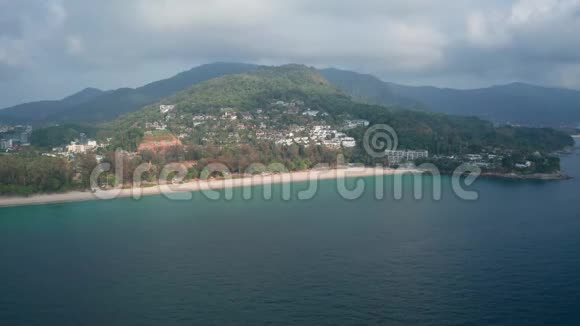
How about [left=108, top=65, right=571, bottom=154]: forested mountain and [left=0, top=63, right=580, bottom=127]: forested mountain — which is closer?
[left=108, top=65, right=571, bottom=154]: forested mountain

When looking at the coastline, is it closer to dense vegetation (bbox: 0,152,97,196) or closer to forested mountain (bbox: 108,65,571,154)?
forested mountain (bbox: 108,65,571,154)

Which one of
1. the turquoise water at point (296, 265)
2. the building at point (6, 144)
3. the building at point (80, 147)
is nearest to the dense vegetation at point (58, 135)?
the building at point (6, 144)

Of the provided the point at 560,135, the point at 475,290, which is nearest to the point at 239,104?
the point at 560,135

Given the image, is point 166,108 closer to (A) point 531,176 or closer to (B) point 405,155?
(B) point 405,155

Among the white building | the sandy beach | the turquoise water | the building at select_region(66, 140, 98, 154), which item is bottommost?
the turquoise water

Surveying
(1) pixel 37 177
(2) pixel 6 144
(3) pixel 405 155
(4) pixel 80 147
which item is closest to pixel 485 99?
(3) pixel 405 155

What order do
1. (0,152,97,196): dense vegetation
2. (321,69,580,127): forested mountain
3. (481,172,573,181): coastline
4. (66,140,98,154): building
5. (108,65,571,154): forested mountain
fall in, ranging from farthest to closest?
(321,69,580,127): forested mountain, (108,65,571,154): forested mountain, (66,140,98,154): building, (481,172,573,181): coastline, (0,152,97,196): dense vegetation

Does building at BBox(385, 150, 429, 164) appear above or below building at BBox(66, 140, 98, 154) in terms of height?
below

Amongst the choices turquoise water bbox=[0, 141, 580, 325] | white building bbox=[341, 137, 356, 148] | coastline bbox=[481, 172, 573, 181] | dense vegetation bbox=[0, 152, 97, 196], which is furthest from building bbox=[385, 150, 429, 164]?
dense vegetation bbox=[0, 152, 97, 196]
